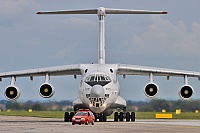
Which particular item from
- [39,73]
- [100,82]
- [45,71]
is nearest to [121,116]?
[100,82]

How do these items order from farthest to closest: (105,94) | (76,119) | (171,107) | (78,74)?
(171,107) < (78,74) < (105,94) < (76,119)

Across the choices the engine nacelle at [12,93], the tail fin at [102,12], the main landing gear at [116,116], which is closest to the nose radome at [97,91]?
the main landing gear at [116,116]

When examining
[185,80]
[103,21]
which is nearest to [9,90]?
[103,21]

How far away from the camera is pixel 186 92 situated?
32.2m

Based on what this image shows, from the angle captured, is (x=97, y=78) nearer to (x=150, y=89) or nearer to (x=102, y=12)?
(x=150, y=89)

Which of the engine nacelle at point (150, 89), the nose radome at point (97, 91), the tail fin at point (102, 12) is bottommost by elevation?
the nose radome at point (97, 91)

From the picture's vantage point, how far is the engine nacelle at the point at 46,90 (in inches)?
1259

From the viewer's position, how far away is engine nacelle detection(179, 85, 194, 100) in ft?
105

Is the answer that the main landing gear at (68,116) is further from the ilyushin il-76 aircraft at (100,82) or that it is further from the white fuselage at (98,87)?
the white fuselage at (98,87)

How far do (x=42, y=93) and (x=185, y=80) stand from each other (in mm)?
7725

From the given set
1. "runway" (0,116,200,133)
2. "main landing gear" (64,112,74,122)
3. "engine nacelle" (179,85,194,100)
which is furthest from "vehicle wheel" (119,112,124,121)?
"runway" (0,116,200,133)

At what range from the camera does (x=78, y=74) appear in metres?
34.9

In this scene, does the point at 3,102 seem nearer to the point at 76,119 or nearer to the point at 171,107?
the point at 171,107

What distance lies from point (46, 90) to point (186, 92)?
7.41 meters
